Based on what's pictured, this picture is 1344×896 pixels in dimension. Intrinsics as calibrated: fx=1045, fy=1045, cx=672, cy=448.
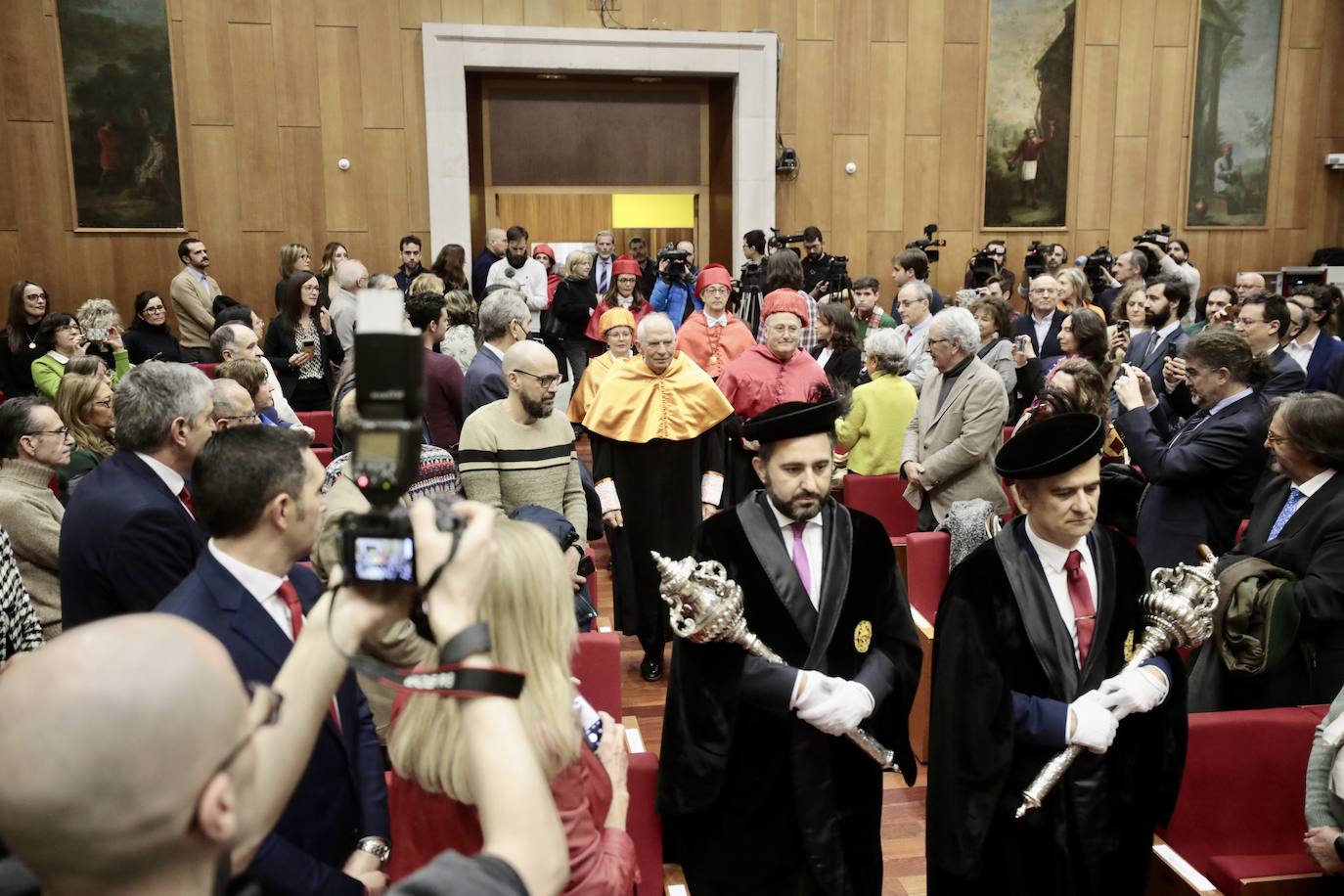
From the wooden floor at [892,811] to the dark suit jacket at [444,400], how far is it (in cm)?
143

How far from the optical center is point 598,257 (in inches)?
401

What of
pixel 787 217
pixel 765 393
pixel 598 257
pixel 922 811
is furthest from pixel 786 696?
pixel 787 217

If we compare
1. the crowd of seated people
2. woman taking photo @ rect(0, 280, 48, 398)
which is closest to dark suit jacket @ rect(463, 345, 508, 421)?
the crowd of seated people

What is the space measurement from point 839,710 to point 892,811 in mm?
1707

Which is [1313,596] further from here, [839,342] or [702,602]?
[839,342]

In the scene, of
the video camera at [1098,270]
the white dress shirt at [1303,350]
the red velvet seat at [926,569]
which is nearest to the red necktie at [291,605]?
the red velvet seat at [926,569]

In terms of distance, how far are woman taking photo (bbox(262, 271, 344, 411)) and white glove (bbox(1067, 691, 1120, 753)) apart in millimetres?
5484

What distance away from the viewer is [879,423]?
553cm

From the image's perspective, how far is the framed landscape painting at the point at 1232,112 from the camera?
1244cm

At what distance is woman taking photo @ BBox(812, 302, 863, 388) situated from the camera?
6.28 meters

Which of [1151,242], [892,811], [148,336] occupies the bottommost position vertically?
[892,811]

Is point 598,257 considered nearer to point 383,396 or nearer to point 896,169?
point 896,169

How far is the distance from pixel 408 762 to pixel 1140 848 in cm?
189

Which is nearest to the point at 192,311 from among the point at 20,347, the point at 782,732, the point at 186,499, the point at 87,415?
the point at 20,347
